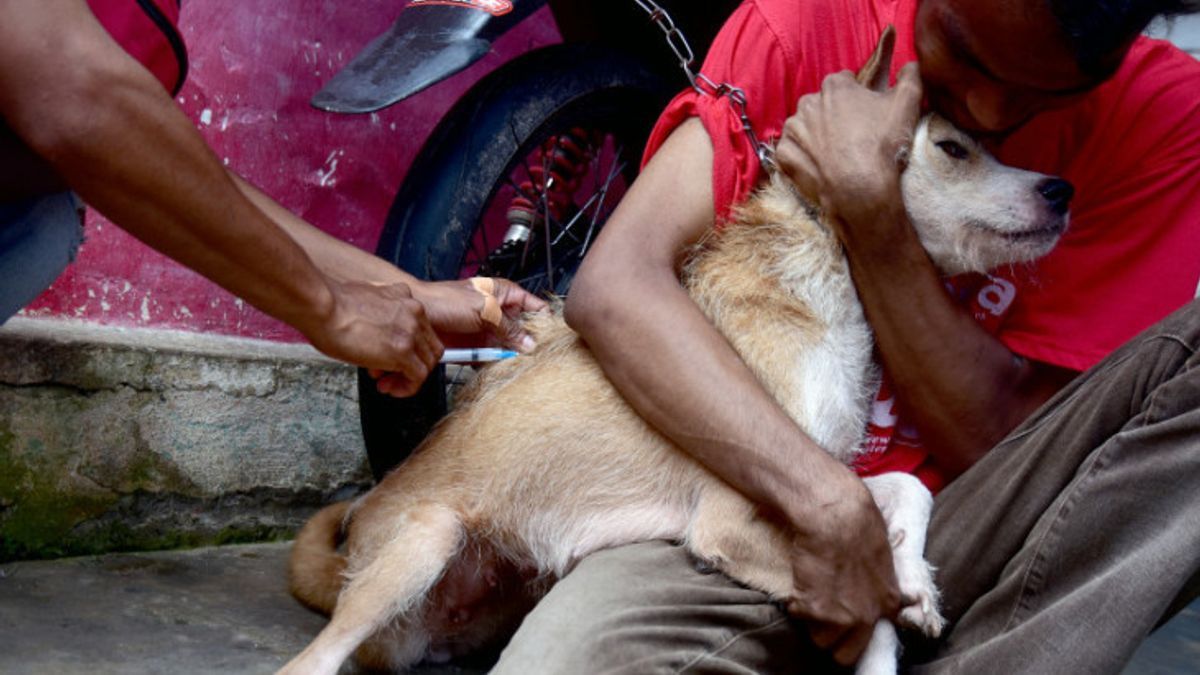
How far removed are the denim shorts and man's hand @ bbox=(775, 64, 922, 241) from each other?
1.60m

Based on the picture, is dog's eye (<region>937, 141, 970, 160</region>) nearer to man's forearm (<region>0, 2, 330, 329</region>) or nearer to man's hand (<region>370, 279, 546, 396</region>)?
man's hand (<region>370, 279, 546, 396</region>)

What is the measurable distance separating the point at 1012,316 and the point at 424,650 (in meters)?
1.56

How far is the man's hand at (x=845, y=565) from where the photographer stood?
6.86ft

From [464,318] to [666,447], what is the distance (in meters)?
0.59

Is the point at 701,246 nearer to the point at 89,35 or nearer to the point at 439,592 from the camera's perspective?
the point at 439,592

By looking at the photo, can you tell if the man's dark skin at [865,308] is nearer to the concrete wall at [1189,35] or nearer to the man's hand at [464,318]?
the man's hand at [464,318]

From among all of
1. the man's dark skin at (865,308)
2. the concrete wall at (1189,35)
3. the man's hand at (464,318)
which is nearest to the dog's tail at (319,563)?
the man's hand at (464,318)

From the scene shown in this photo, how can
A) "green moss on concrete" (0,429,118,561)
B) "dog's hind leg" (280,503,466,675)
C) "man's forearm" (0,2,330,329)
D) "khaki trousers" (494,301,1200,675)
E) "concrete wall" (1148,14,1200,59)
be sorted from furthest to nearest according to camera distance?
"concrete wall" (1148,14,1200,59) → "green moss on concrete" (0,429,118,561) → "dog's hind leg" (280,503,466,675) → "khaki trousers" (494,301,1200,675) → "man's forearm" (0,2,330,329)

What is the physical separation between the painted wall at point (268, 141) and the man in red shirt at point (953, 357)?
1671 millimetres

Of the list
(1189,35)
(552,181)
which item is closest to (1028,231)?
(552,181)

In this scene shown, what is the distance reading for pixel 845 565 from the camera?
82.6 inches

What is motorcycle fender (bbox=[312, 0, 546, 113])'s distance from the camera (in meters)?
2.68

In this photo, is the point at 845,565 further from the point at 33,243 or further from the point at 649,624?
the point at 33,243

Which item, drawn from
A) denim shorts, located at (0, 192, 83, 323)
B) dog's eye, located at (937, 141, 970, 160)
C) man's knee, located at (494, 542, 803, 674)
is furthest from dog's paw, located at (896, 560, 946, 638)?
denim shorts, located at (0, 192, 83, 323)
